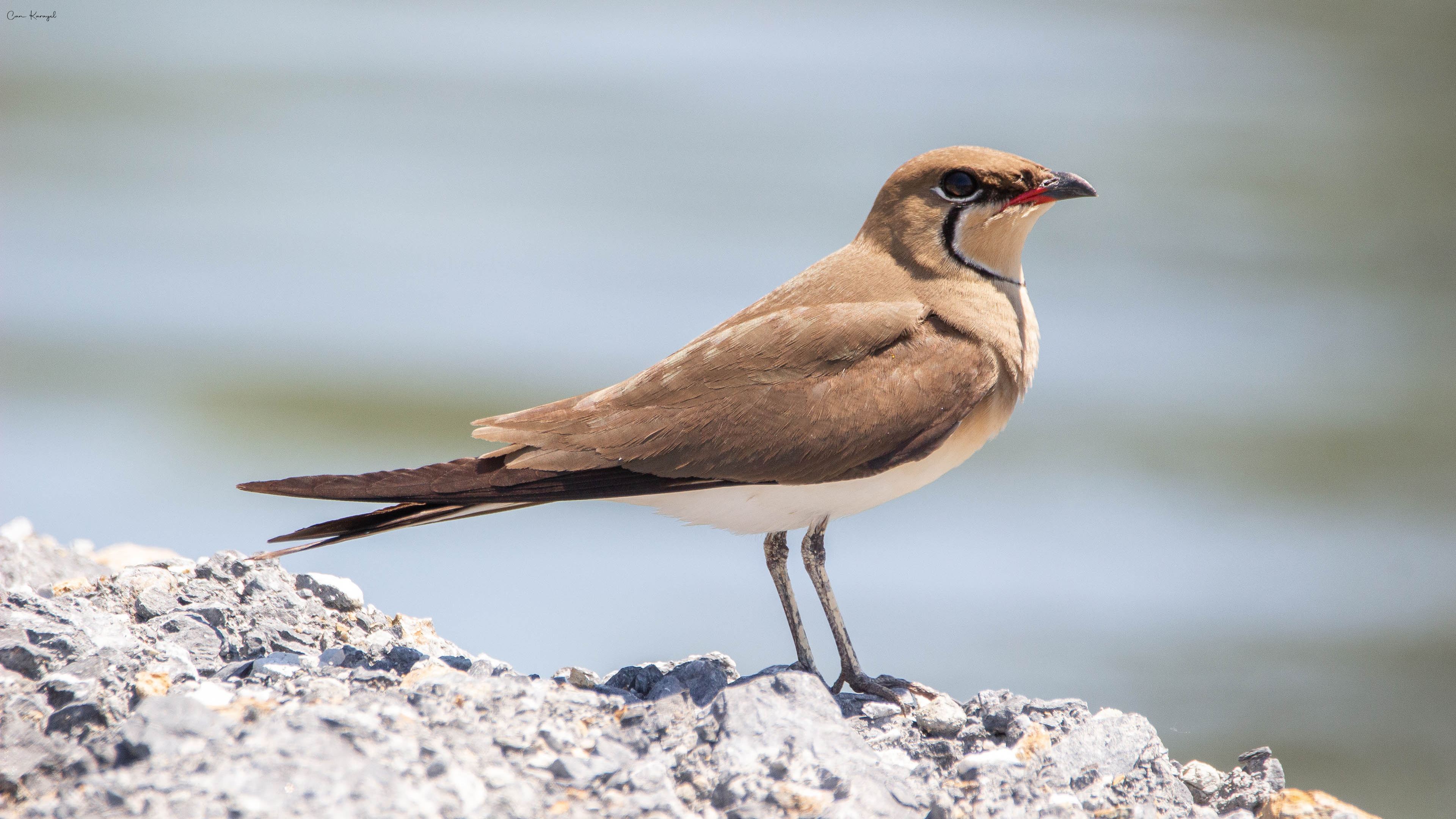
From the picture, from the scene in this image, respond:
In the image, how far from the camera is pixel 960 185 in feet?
14.4

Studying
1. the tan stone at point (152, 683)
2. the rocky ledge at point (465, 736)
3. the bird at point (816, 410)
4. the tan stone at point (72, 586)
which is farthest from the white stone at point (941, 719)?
the tan stone at point (72, 586)

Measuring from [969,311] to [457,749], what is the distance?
7.91 feet

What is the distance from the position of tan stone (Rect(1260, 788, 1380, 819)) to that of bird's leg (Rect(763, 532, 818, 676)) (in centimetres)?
145

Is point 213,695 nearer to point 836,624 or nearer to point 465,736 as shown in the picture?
point 465,736

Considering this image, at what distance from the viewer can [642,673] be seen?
12.1 ft

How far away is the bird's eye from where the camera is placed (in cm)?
438

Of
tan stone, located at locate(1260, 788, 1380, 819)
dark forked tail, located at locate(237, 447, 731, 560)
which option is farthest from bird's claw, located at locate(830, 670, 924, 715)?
tan stone, located at locate(1260, 788, 1380, 819)

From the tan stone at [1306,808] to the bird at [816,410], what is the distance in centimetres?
118

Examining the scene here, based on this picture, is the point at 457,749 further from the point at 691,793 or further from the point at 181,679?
the point at 181,679

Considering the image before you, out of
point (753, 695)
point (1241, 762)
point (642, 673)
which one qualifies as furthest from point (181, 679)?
point (1241, 762)

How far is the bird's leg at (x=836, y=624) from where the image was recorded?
161 inches

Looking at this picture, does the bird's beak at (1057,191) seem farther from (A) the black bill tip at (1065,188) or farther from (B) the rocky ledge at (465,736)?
(B) the rocky ledge at (465,736)

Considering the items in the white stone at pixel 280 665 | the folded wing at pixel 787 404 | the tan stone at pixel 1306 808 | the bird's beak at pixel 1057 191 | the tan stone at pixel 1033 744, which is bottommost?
the tan stone at pixel 1306 808

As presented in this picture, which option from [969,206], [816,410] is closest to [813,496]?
[816,410]
